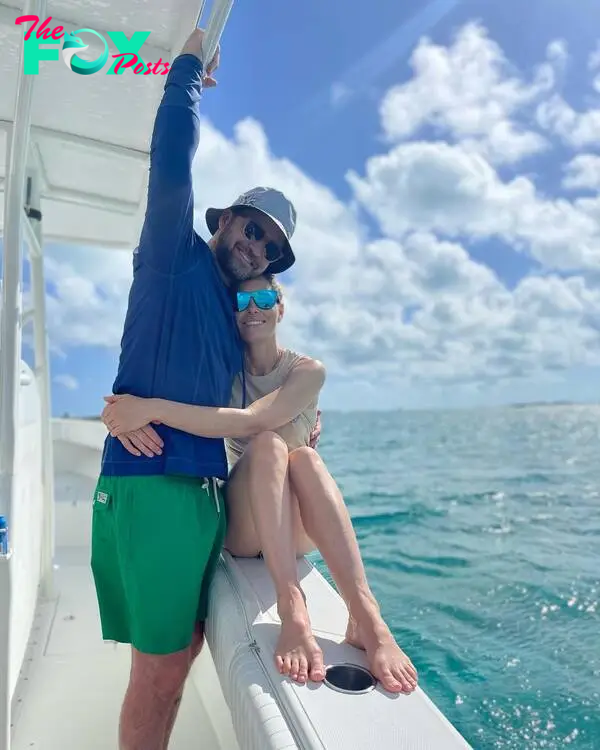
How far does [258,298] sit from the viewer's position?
1.69m

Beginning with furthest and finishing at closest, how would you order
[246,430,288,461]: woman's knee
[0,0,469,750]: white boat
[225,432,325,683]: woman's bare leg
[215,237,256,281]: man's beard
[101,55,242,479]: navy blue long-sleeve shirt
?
[215,237,256,281]: man's beard < [246,430,288,461]: woman's knee < [101,55,242,479]: navy blue long-sleeve shirt < [225,432,325,683]: woman's bare leg < [0,0,469,750]: white boat

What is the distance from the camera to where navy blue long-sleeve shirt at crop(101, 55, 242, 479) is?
1403 mm

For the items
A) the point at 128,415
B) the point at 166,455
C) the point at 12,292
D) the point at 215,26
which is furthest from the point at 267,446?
the point at 215,26

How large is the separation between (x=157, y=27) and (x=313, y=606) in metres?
1.73

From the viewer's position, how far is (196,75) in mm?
1482

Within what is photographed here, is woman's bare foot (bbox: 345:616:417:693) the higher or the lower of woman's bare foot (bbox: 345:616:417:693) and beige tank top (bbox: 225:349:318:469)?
the lower

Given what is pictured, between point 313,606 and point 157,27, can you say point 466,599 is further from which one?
point 157,27

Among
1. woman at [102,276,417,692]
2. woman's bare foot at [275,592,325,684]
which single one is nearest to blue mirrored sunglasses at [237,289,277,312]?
woman at [102,276,417,692]

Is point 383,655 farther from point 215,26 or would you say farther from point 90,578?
point 90,578

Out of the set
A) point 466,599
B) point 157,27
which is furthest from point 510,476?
point 157,27

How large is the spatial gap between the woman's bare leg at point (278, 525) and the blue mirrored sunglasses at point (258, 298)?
14.1 inches

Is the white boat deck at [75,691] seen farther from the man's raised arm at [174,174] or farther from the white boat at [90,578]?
the man's raised arm at [174,174]
